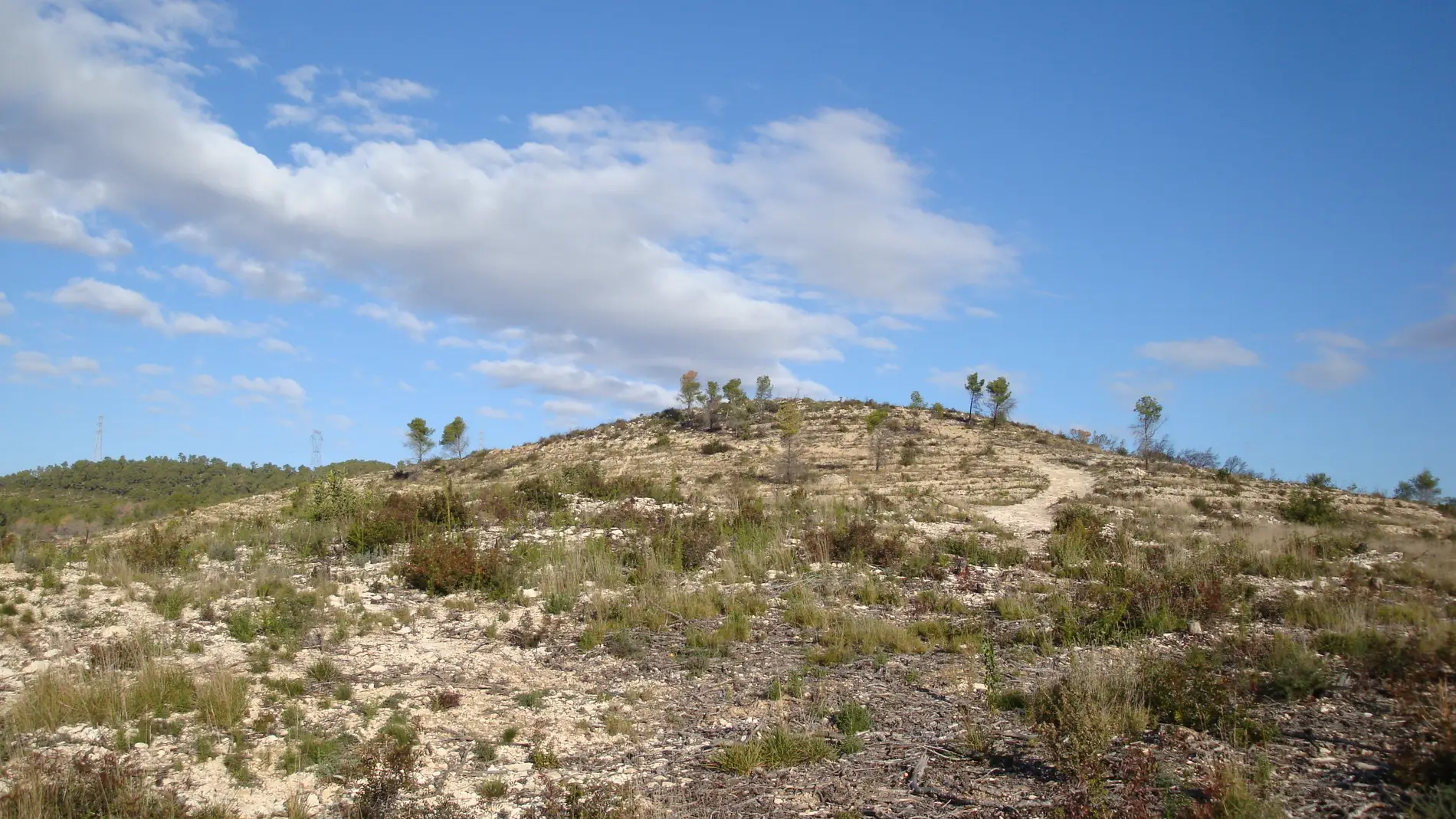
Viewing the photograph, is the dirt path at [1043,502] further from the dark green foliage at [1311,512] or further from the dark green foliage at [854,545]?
the dark green foliage at [1311,512]

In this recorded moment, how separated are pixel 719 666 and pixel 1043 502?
18.9 m

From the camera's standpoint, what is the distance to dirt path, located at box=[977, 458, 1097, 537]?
19.1 metres

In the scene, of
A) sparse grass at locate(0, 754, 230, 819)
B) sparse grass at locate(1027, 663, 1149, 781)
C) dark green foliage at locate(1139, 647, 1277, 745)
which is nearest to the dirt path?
dark green foliage at locate(1139, 647, 1277, 745)

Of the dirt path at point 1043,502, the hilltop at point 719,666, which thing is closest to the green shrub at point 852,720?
the hilltop at point 719,666

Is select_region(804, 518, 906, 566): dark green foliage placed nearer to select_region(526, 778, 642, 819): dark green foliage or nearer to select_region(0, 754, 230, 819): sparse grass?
select_region(526, 778, 642, 819): dark green foliage

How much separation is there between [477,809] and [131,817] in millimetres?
2137

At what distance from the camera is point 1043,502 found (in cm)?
2497

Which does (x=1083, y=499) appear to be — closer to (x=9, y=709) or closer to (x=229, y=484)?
(x=9, y=709)

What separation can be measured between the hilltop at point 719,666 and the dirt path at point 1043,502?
4.60 feet

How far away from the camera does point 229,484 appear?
169ft

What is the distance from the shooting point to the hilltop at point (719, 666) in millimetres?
5621

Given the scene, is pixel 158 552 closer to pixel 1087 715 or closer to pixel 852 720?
pixel 852 720

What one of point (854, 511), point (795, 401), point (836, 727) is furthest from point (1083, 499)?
point (795, 401)

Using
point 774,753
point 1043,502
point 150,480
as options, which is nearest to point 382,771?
point 774,753
